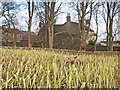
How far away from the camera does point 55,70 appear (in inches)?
41.4

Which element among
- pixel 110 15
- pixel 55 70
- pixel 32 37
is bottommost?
pixel 55 70

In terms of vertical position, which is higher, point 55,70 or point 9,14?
point 9,14

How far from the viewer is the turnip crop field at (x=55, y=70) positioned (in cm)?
102

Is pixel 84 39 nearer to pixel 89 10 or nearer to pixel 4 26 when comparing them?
pixel 89 10

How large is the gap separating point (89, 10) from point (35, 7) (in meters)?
0.25

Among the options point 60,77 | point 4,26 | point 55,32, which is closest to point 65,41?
point 55,32

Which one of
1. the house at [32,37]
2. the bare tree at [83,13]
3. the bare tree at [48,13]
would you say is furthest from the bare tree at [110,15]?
the house at [32,37]

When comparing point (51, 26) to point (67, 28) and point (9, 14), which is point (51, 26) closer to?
point (67, 28)

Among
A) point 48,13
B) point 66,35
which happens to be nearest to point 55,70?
point 66,35

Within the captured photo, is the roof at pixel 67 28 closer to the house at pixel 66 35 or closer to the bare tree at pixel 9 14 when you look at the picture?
the house at pixel 66 35

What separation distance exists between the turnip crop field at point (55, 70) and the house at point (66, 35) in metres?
0.04

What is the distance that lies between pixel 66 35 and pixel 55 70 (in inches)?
6.5

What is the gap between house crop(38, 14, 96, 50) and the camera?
3.60 feet

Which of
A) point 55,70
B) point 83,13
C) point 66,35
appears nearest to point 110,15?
point 83,13
